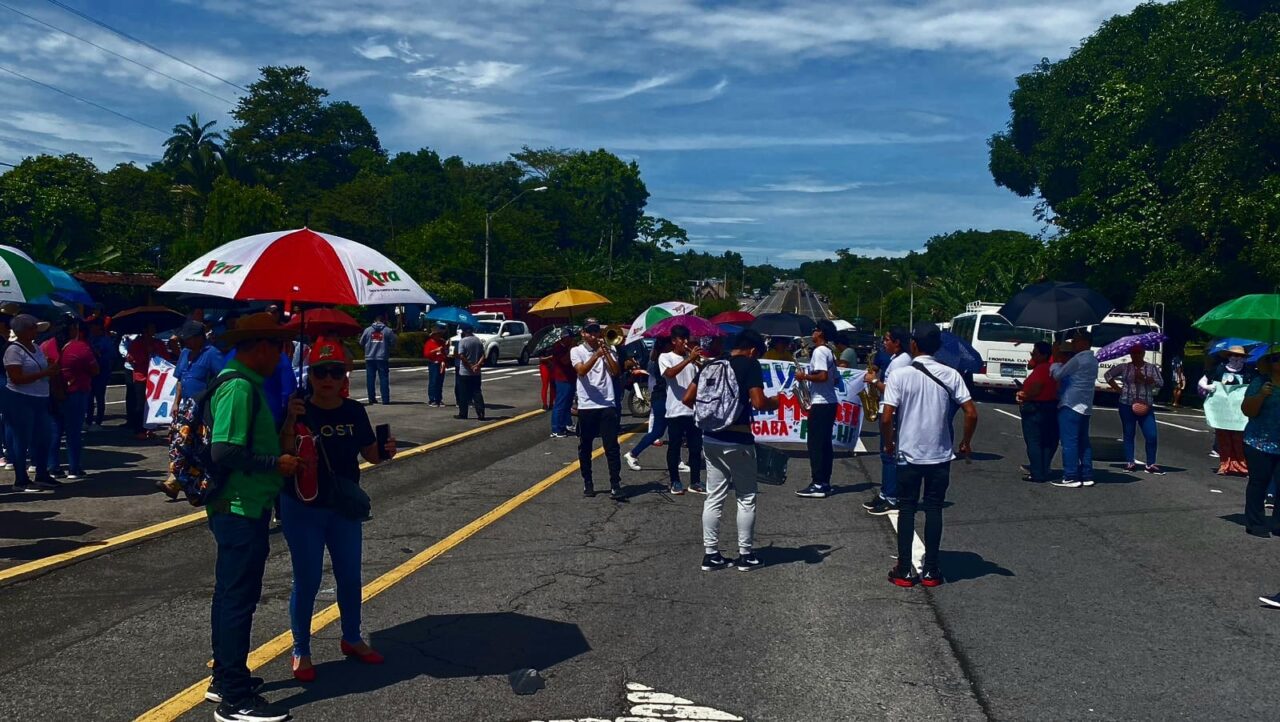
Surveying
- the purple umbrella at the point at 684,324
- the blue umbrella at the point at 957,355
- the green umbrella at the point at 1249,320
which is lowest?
the blue umbrella at the point at 957,355

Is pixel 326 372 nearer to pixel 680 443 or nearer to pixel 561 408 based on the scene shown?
pixel 680 443

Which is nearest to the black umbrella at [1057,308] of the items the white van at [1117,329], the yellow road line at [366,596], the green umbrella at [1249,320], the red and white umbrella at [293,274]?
the green umbrella at [1249,320]

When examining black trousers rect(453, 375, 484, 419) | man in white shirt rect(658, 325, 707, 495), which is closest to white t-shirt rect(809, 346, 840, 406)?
man in white shirt rect(658, 325, 707, 495)

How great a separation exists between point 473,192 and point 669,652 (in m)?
98.6

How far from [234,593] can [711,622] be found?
2.80 meters

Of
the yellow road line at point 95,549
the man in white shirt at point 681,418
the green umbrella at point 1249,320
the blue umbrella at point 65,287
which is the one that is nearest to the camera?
the yellow road line at point 95,549

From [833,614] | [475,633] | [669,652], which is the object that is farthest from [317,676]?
[833,614]

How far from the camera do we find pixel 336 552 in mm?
5555

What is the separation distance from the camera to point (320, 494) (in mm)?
5375

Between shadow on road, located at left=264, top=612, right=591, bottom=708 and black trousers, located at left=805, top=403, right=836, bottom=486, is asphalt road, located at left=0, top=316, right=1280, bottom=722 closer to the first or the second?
shadow on road, located at left=264, top=612, right=591, bottom=708

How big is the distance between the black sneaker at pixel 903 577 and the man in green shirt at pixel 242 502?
13.9ft

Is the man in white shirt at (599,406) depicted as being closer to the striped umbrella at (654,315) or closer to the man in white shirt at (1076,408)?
the man in white shirt at (1076,408)

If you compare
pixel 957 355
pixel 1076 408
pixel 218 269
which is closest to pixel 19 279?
pixel 218 269

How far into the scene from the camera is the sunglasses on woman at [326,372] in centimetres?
539
